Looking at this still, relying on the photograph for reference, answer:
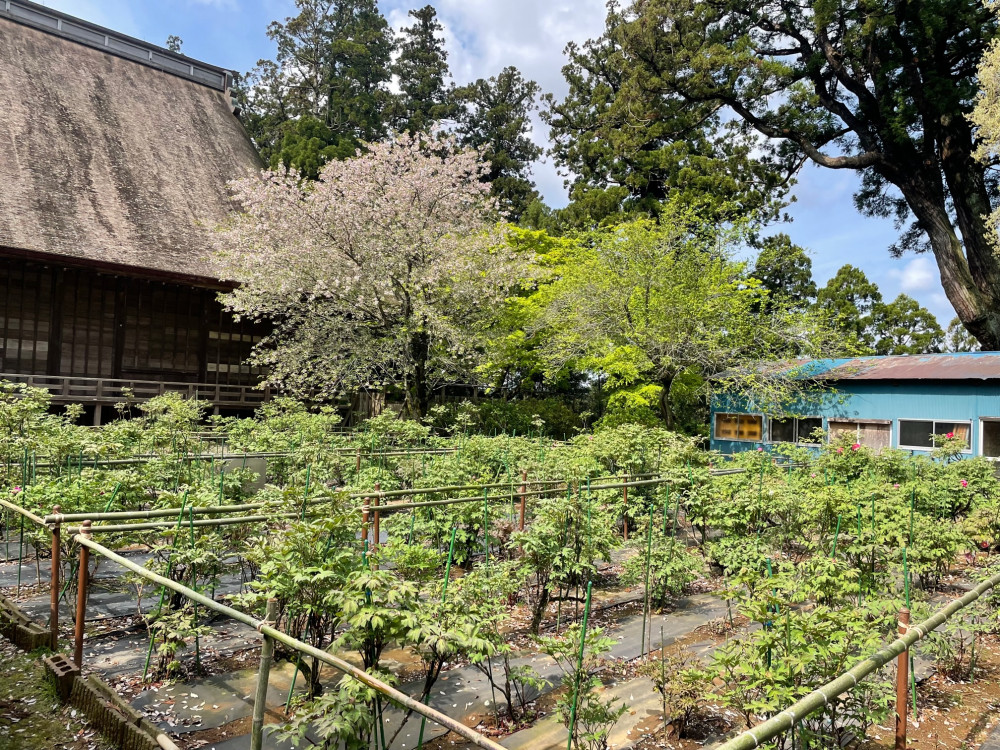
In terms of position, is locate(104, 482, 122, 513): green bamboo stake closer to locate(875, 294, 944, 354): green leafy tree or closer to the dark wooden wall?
the dark wooden wall

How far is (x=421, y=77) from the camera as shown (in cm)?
4175

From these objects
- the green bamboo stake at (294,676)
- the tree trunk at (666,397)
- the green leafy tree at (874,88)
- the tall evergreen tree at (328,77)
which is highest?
the tall evergreen tree at (328,77)

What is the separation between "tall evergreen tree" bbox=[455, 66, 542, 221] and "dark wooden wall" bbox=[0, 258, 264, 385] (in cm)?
2314

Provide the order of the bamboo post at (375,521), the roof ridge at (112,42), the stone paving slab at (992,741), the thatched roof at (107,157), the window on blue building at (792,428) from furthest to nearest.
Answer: the roof ridge at (112,42) < the window on blue building at (792,428) < the thatched roof at (107,157) < the bamboo post at (375,521) < the stone paving slab at (992,741)

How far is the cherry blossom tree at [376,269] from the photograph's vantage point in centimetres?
1695

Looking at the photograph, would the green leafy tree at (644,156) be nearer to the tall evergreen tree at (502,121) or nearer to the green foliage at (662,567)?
the tall evergreen tree at (502,121)

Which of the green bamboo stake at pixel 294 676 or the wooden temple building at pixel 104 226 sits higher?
the wooden temple building at pixel 104 226

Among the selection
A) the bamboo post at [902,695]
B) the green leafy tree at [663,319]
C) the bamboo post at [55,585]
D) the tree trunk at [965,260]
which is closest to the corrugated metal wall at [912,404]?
the green leafy tree at [663,319]

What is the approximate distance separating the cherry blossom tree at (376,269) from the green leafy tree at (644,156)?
9924mm

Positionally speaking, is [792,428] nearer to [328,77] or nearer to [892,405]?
[892,405]

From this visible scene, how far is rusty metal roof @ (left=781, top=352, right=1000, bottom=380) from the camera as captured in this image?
53.2ft

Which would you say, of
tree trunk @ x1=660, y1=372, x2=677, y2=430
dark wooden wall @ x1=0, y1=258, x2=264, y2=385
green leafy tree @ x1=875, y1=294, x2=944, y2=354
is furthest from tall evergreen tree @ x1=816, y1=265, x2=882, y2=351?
dark wooden wall @ x1=0, y1=258, x2=264, y2=385

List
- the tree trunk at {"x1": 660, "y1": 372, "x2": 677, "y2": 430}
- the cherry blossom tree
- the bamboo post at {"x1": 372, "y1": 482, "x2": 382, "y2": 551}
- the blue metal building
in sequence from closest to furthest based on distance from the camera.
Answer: the bamboo post at {"x1": 372, "y1": 482, "x2": 382, "y2": 551}, the blue metal building, the cherry blossom tree, the tree trunk at {"x1": 660, "y1": 372, "x2": 677, "y2": 430}

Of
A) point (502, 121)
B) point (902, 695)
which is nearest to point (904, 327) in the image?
point (502, 121)
